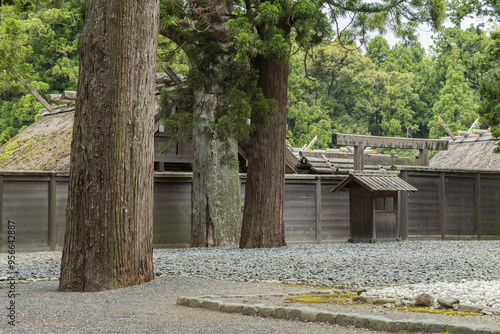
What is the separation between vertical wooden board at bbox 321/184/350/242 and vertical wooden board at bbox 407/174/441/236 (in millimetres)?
1519

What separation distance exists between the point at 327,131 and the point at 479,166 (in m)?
13.8

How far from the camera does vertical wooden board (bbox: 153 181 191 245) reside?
502 inches

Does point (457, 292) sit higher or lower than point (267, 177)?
lower

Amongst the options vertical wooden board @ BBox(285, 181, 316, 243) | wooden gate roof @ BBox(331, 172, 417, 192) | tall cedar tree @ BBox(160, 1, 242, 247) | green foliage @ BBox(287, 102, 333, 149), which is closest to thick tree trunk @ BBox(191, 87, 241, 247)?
tall cedar tree @ BBox(160, 1, 242, 247)

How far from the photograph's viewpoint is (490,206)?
609 inches

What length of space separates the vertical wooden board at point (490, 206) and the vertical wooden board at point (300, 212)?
466cm

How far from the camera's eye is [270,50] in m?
9.80

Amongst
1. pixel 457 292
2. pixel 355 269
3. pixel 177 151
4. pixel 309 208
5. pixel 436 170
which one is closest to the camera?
pixel 457 292

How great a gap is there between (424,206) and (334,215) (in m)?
2.27

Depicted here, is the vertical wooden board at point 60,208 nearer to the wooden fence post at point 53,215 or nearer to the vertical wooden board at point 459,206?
the wooden fence post at point 53,215

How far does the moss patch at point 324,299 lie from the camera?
497 cm

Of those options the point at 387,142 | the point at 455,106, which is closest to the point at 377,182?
the point at 387,142

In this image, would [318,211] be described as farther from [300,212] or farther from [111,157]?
[111,157]

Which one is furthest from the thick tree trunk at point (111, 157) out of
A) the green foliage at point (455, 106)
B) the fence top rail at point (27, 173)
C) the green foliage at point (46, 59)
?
the green foliage at point (455, 106)
